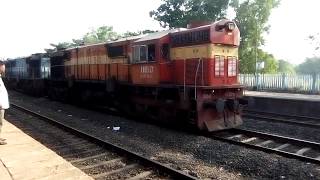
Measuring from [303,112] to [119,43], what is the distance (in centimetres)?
917

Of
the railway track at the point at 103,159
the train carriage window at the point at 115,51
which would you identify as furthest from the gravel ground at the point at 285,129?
the train carriage window at the point at 115,51

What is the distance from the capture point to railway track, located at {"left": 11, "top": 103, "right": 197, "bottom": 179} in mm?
7199

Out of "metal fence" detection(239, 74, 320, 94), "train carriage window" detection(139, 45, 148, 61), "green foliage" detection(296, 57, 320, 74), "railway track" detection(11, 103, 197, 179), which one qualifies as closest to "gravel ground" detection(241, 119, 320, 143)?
"train carriage window" detection(139, 45, 148, 61)

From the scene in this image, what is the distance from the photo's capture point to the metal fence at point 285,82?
79.9 feet

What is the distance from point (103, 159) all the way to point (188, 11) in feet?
89.9

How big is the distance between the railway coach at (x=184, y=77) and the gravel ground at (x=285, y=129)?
3.86ft

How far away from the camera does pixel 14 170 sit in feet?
21.9

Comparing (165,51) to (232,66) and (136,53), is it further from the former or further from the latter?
(232,66)

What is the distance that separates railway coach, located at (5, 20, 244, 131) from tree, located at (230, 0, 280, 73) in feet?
73.3

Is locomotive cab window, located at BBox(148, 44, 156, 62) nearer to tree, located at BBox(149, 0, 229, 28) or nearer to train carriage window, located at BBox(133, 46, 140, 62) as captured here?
train carriage window, located at BBox(133, 46, 140, 62)

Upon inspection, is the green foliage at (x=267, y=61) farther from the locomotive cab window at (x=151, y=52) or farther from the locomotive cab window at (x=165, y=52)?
the locomotive cab window at (x=165, y=52)

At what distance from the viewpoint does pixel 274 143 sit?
34.1ft

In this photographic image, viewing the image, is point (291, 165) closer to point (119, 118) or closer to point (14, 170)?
point (14, 170)

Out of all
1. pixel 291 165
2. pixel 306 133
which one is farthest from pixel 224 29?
pixel 291 165
